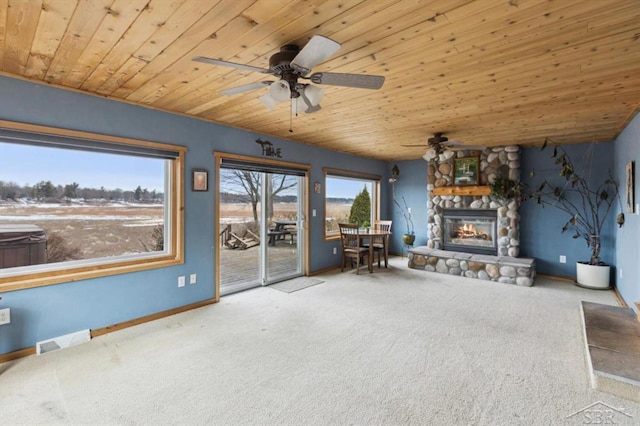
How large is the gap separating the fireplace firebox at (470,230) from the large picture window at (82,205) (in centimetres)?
509

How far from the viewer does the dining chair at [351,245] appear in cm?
566

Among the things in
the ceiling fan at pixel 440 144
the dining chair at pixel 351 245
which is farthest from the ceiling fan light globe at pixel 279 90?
the dining chair at pixel 351 245

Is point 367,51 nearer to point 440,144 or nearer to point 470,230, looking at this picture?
point 440,144

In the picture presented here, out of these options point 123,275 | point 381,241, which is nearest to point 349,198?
point 381,241

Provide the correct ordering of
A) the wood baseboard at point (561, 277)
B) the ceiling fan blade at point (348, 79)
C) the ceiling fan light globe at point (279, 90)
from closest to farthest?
the ceiling fan blade at point (348, 79) < the ceiling fan light globe at point (279, 90) < the wood baseboard at point (561, 277)

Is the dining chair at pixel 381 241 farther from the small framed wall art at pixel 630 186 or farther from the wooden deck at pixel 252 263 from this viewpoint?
the small framed wall art at pixel 630 186

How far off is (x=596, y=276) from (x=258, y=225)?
5144 millimetres

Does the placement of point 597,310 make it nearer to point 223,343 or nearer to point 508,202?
point 508,202

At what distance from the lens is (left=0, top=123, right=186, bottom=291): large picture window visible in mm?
2709

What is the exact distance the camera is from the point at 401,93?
2.95 m

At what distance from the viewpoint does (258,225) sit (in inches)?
188

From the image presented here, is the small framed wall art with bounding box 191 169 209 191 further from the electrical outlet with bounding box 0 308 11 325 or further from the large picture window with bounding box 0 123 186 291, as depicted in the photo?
the electrical outlet with bounding box 0 308 11 325

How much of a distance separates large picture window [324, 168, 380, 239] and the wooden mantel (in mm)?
1477

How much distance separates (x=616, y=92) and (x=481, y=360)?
2689mm
